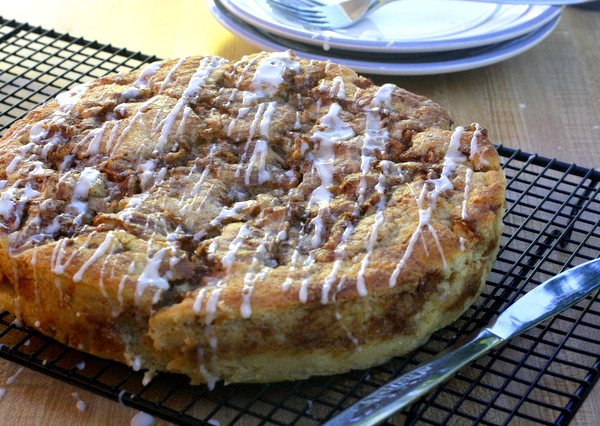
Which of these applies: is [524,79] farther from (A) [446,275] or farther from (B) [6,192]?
(B) [6,192]

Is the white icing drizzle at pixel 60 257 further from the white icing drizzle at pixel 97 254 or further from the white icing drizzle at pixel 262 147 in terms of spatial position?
the white icing drizzle at pixel 262 147

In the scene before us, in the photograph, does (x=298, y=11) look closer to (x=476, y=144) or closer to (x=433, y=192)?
(x=476, y=144)

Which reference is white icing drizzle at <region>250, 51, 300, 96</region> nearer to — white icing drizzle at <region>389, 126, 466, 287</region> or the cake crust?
the cake crust

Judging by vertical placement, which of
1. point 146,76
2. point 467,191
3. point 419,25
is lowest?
point 419,25

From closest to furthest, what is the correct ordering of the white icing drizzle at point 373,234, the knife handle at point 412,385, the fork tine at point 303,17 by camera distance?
the knife handle at point 412,385
the white icing drizzle at point 373,234
the fork tine at point 303,17

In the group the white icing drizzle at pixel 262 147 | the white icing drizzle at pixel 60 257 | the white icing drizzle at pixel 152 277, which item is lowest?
the white icing drizzle at pixel 60 257

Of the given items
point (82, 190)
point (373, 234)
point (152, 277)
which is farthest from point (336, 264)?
point (82, 190)

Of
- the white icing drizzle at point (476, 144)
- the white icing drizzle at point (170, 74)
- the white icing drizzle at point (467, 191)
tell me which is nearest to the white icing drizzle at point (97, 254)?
the white icing drizzle at point (170, 74)
